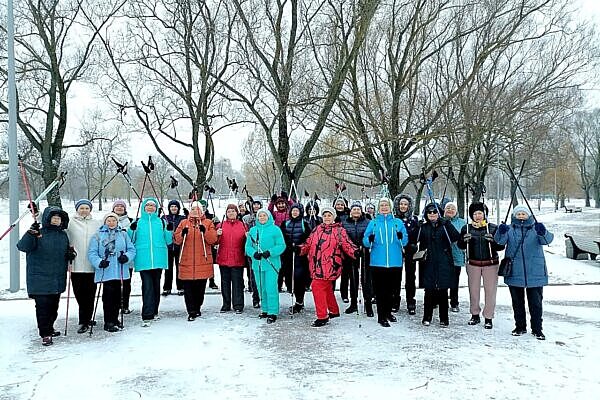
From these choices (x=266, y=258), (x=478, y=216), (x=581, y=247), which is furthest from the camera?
(x=581, y=247)

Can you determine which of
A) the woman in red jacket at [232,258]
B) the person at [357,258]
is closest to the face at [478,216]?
the person at [357,258]

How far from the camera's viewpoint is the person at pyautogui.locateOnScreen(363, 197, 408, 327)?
23.6 ft

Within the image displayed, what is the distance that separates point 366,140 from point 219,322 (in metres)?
7.52

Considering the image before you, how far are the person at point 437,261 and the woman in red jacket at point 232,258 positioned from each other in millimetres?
2734

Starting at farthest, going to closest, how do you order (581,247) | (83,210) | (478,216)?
(581,247) < (478,216) < (83,210)

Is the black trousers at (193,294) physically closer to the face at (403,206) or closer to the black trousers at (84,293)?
the black trousers at (84,293)

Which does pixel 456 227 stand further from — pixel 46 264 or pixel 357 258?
pixel 46 264

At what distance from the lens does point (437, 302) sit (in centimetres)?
736

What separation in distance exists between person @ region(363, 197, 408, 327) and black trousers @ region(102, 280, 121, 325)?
3.47 metres

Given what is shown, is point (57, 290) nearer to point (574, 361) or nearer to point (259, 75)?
point (574, 361)

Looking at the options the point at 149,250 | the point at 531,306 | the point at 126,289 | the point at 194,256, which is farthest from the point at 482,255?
the point at 126,289

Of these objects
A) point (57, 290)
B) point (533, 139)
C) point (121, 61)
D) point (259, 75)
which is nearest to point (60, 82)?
point (121, 61)

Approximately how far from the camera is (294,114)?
12.6 metres

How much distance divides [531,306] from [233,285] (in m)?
4.26
